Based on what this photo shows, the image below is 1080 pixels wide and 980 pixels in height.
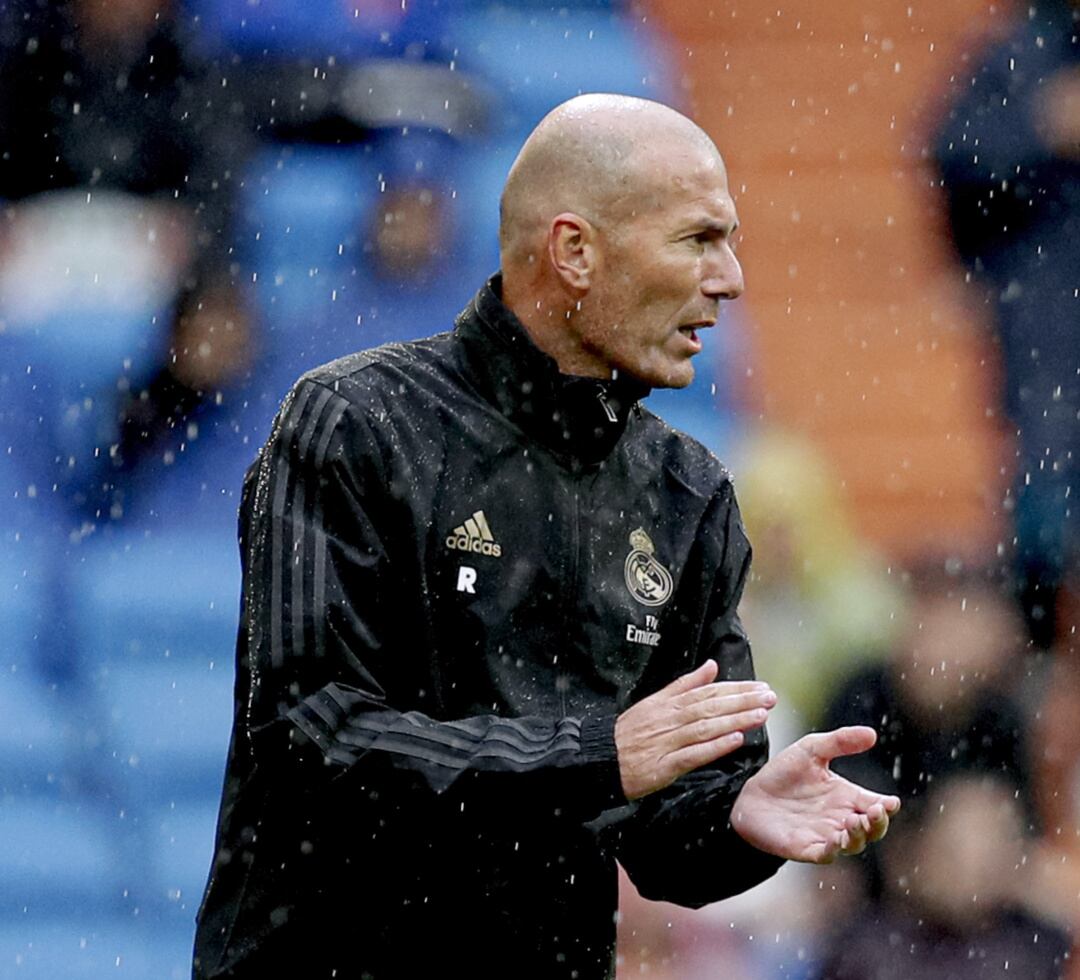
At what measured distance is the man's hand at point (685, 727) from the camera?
262 centimetres

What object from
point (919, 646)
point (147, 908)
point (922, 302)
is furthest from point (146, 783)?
point (922, 302)

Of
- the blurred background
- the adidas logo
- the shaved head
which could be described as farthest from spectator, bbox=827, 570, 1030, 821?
the adidas logo

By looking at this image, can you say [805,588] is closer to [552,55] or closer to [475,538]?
[552,55]

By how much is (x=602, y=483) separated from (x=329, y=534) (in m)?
0.43

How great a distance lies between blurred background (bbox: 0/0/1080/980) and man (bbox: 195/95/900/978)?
1.97m

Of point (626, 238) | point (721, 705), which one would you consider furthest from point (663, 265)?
point (721, 705)

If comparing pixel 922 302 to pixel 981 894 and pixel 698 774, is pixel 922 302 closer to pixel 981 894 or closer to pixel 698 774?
pixel 981 894

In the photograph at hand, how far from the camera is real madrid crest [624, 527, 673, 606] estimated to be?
3.01m

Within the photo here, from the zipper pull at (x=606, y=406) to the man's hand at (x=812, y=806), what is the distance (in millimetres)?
499

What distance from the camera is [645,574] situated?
3020mm

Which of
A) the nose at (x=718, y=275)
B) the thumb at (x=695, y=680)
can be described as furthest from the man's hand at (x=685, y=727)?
the nose at (x=718, y=275)

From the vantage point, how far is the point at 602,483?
3.03 meters

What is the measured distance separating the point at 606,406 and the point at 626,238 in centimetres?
23

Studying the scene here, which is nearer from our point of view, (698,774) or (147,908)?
(698,774)
